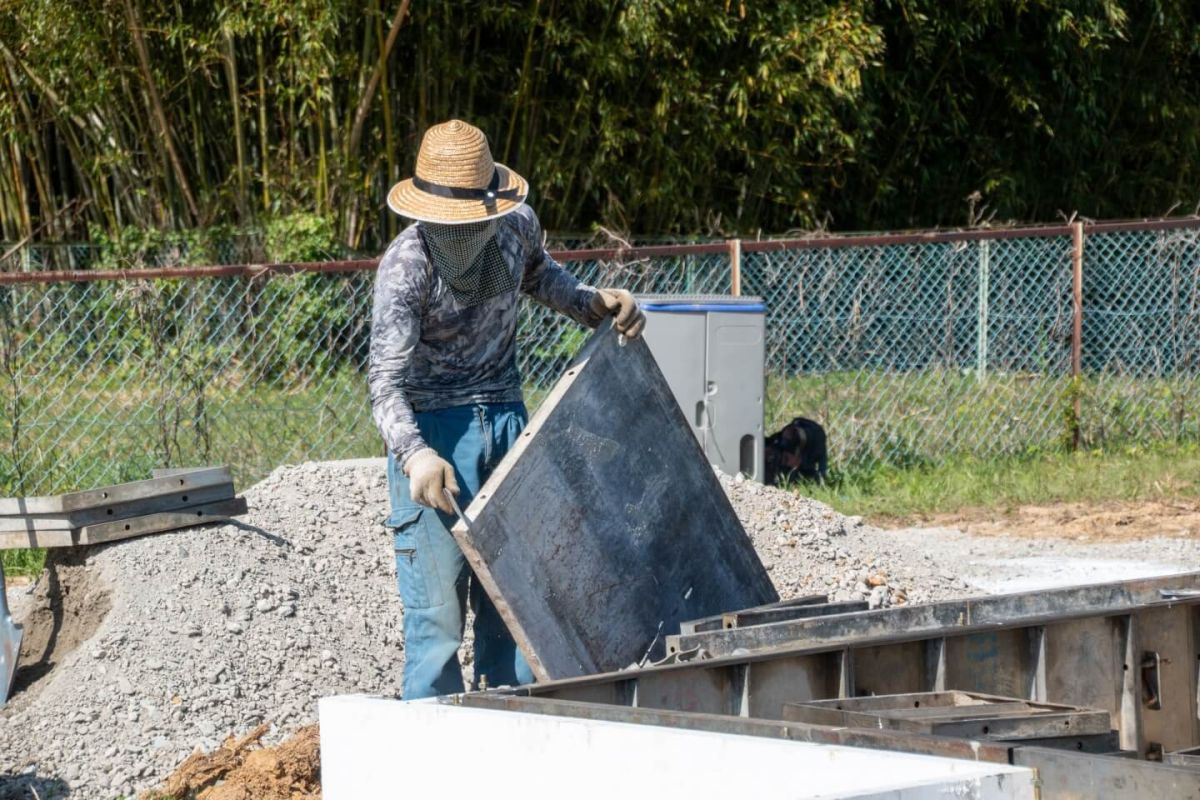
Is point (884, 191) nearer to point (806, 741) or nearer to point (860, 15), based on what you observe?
point (860, 15)

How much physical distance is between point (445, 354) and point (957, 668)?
1788mm

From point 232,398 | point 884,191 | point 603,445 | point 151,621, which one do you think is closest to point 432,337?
point 603,445

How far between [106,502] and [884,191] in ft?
42.2

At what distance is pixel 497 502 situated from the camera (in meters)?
4.29

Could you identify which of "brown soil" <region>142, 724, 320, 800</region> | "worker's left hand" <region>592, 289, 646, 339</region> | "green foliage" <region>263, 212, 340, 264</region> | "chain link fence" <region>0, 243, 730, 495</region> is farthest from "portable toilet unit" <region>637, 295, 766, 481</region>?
"green foliage" <region>263, 212, 340, 264</region>

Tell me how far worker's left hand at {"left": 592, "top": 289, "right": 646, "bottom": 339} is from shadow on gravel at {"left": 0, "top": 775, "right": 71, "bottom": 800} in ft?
7.91

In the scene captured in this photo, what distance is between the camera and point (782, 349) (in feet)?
36.1

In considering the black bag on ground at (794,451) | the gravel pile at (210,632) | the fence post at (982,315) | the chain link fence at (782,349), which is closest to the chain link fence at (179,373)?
the chain link fence at (782,349)

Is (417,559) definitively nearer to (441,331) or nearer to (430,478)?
(430,478)

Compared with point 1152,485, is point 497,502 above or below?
above

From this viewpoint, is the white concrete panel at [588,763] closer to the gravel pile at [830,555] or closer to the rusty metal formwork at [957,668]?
the rusty metal formwork at [957,668]

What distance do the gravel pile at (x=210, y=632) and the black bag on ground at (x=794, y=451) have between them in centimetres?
262

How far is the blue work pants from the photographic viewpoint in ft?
15.0

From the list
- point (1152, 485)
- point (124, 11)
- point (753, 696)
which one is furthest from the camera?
point (124, 11)
